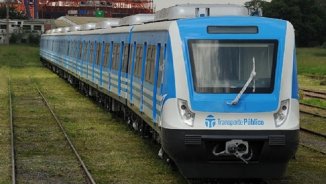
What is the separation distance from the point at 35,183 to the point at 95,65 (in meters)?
12.3

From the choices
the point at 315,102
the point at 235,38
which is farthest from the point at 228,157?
the point at 315,102

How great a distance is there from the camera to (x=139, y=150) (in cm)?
1412

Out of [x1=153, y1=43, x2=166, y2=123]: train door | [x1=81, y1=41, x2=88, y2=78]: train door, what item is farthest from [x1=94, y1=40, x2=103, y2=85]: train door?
[x1=153, y1=43, x2=166, y2=123]: train door

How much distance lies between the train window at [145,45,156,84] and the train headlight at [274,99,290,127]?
3198mm

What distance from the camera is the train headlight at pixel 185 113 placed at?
9594mm

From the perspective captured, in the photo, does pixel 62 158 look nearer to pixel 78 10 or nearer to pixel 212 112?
pixel 212 112

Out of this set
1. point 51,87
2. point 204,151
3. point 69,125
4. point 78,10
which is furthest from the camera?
point 78,10

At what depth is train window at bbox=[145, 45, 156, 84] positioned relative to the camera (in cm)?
1245

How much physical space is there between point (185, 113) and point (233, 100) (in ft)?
2.17

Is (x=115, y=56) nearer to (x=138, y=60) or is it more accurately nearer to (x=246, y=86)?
(x=138, y=60)

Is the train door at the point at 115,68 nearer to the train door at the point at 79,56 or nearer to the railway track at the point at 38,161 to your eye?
the railway track at the point at 38,161

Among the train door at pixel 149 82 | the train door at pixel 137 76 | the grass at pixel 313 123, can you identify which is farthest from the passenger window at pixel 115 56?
the grass at pixel 313 123

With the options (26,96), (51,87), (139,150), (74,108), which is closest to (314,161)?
(139,150)

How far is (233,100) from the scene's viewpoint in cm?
959
